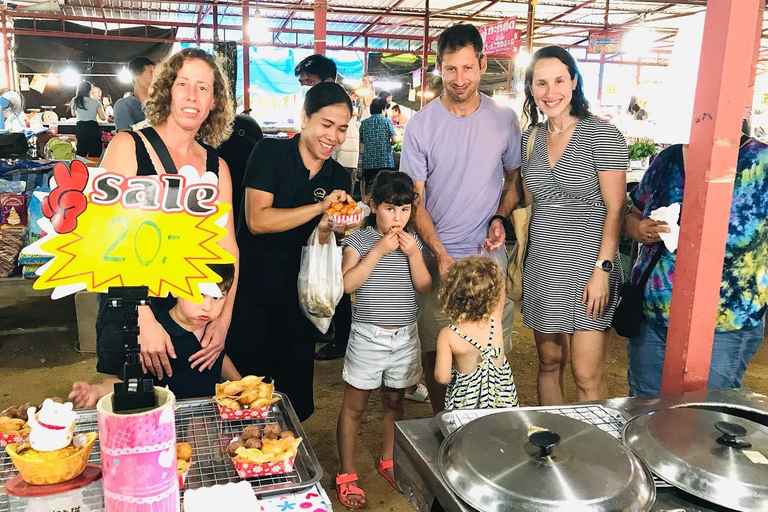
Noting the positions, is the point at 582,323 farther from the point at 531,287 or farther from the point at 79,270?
the point at 79,270

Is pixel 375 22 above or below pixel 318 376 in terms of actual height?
above

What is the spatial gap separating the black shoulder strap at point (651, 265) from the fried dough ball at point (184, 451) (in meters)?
1.70

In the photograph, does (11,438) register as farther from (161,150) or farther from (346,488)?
(346,488)

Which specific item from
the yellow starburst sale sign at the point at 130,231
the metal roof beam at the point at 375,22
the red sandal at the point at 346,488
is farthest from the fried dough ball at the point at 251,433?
the metal roof beam at the point at 375,22

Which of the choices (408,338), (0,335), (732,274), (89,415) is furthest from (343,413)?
(0,335)

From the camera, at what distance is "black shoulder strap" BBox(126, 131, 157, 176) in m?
1.75

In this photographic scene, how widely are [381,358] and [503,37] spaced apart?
7.53 metres

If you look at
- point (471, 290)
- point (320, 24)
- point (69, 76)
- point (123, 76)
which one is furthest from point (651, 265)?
point (69, 76)

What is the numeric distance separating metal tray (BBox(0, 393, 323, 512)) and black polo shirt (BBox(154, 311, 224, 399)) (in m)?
0.30

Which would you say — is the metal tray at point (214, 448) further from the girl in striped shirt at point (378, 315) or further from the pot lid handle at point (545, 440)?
the girl in striped shirt at point (378, 315)

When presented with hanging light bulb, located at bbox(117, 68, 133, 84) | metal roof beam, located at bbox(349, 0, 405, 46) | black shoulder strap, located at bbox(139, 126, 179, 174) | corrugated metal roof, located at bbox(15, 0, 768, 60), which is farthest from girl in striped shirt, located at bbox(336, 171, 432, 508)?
hanging light bulb, located at bbox(117, 68, 133, 84)

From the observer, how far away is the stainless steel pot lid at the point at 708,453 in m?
0.99

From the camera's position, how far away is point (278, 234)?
248 cm

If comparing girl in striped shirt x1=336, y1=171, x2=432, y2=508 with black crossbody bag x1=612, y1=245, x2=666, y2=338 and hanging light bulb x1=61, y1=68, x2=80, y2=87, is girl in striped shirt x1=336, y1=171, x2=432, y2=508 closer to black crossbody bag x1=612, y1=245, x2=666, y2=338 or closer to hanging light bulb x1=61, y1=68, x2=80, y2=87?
black crossbody bag x1=612, y1=245, x2=666, y2=338
